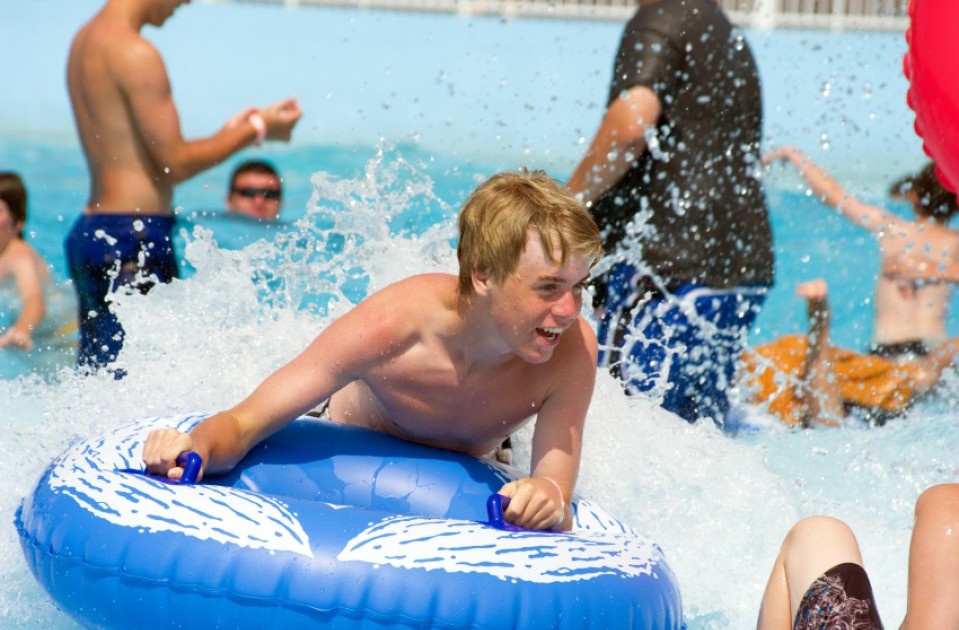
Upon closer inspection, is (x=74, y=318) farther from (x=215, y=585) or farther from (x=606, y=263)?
(x=215, y=585)

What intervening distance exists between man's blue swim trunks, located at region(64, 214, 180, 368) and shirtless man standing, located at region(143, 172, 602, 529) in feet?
5.87

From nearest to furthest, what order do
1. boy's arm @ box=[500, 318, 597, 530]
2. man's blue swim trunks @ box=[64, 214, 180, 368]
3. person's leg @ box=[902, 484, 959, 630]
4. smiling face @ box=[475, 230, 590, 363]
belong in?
person's leg @ box=[902, 484, 959, 630]
smiling face @ box=[475, 230, 590, 363]
boy's arm @ box=[500, 318, 597, 530]
man's blue swim trunks @ box=[64, 214, 180, 368]

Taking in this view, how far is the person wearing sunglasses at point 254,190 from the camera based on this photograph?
7.27 meters

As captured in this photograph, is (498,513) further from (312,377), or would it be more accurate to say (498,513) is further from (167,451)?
(167,451)

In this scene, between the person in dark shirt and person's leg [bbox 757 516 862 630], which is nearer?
person's leg [bbox 757 516 862 630]

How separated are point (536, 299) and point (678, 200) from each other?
196cm

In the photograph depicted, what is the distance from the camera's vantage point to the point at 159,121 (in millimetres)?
4465

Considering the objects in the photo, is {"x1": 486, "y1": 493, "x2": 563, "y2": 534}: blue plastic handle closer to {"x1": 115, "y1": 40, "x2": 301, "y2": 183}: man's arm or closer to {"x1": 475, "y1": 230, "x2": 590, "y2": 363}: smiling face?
{"x1": 475, "y1": 230, "x2": 590, "y2": 363}: smiling face

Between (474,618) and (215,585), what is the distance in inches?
19.2

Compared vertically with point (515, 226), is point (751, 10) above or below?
below

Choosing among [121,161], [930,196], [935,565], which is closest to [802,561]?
[935,565]

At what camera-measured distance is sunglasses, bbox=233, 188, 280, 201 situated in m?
7.31

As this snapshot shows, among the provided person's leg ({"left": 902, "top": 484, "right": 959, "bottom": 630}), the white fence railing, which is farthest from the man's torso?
the white fence railing

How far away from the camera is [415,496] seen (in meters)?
2.73
